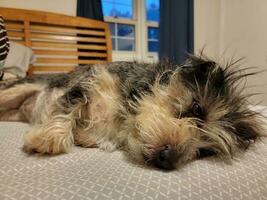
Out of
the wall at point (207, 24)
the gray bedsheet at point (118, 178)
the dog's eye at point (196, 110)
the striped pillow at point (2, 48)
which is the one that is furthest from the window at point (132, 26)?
the gray bedsheet at point (118, 178)

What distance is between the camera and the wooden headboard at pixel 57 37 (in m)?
2.84

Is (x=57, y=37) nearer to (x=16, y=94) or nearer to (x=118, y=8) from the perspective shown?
(x=118, y=8)

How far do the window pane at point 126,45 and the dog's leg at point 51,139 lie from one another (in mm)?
3217

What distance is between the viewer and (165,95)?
1.08 meters

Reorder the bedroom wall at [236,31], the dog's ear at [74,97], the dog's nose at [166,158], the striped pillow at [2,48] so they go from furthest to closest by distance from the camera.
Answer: the bedroom wall at [236,31]
the striped pillow at [2,48]
the dog's ear at [74,97]
the dog's nose at [166,158]

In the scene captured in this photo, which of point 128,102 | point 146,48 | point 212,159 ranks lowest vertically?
point 212,159

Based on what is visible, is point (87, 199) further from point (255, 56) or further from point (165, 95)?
point (255, 56)

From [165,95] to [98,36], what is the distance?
2.43 m

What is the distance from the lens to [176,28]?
166 inches

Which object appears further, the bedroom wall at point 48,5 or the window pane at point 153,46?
the window pane at point 153,46

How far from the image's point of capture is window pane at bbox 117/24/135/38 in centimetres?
420

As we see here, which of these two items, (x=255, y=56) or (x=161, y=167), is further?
(x=255, y=56)

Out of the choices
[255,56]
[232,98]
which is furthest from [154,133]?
[255,56]

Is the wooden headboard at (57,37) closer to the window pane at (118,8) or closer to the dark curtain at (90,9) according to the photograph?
the dark curtain at (90,9)
